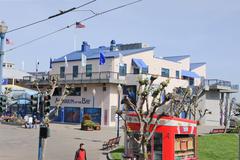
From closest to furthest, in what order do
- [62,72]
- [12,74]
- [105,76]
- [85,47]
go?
1. [105,76]
2. [62,72]
3. [85,47]
4. [12,74]

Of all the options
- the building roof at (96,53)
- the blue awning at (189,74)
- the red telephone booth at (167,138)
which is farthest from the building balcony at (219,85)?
the red telephone booth at (167,138)

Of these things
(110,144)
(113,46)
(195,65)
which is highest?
(113,46)

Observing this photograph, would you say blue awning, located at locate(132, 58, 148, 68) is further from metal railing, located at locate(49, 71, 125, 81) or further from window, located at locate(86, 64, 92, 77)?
window, located at locate(86, 64, 92, 77)

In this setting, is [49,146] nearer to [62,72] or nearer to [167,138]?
[167,138]

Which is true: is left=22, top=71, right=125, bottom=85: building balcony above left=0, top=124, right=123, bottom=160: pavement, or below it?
above

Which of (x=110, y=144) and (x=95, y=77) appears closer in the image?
(x=110, y=144)

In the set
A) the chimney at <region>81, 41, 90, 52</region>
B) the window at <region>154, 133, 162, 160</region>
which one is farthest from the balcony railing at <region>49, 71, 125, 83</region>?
the window at <region>154, 133, 162, 160</region>

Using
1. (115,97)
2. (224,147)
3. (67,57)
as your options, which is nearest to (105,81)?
(115,97)

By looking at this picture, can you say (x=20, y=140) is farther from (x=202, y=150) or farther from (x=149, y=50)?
(x=149, y=50)

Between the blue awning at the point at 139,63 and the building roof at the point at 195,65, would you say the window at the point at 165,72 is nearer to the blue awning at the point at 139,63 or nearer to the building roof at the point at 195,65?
the blue awning at the point at 139,63

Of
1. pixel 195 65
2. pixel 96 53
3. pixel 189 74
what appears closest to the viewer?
pixel 96 53

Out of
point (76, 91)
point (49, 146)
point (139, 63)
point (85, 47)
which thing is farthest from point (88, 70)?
point (49, 146)

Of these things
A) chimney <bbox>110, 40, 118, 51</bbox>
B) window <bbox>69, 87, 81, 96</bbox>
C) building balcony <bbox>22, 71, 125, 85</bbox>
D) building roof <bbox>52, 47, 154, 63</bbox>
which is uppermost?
chimney <bbox>110, 40, 118, 51</bbox>

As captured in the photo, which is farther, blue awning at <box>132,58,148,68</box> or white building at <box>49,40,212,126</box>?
blue awning at <box>132,58,148,68</box>
